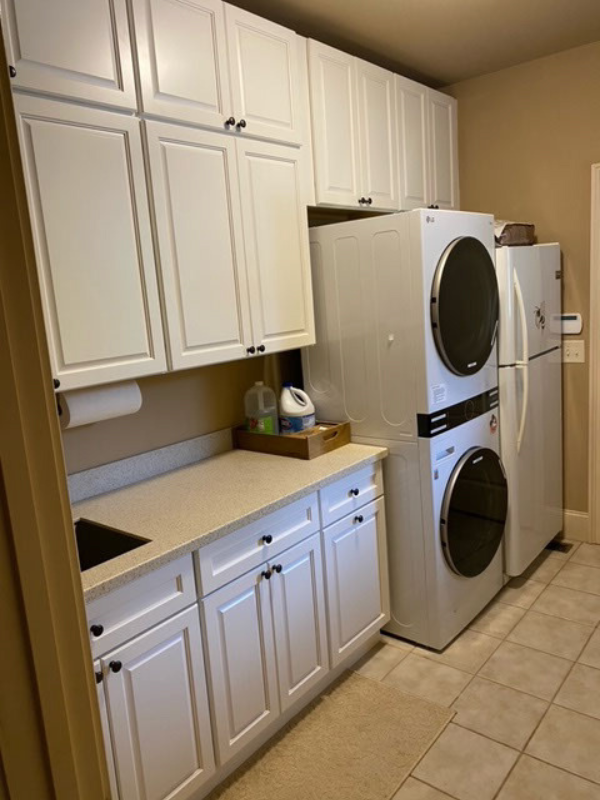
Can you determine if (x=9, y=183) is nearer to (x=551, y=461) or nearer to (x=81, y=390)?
(x=81, y=390)

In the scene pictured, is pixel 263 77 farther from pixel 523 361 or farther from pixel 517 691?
pixel 517 691

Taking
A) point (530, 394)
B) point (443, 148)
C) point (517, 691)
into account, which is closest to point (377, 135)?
point (443, 148)

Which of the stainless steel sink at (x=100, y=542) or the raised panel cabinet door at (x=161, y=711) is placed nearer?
the raised panel cabinet door at (x=161, y=711)

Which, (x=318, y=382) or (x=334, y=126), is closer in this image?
(x=334, y=126)

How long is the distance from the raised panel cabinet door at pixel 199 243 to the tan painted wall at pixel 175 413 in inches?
14.2

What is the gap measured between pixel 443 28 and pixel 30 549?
2.89 metres

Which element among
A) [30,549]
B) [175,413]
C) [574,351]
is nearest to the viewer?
[30,549]

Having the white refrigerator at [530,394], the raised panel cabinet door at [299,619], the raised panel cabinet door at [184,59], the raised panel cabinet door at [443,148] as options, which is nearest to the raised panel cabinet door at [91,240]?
the raised panel cabinet door at [184,59]

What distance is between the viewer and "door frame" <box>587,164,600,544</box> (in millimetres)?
3078

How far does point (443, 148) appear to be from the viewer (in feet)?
10.4

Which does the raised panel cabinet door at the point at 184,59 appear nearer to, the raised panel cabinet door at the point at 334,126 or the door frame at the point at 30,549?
the raised panel cabinet door at the point at 334,126

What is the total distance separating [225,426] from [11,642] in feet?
6.77

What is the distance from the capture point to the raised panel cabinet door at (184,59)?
1.79 metres

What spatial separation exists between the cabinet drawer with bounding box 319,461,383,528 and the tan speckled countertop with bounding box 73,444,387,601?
0.18 feet
